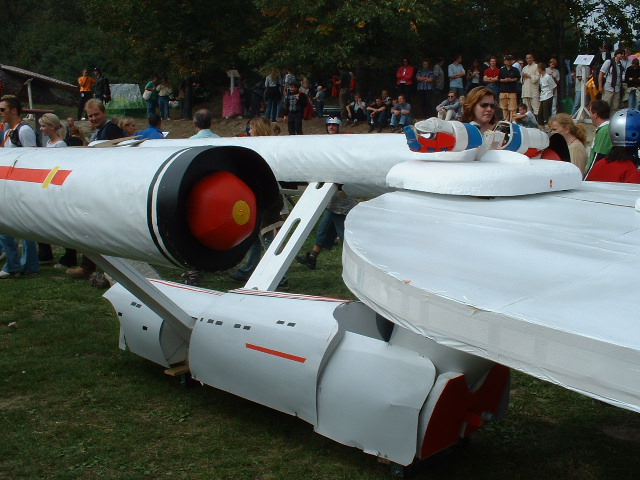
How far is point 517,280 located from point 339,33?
21.6m

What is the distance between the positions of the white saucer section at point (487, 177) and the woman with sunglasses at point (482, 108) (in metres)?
0.91

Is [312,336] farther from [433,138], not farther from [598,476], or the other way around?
[598,476]

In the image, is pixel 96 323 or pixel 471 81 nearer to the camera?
pixel 96 323

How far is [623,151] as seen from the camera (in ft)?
17.1

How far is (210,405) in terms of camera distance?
4.81 metres

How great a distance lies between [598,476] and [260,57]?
22.1 metres

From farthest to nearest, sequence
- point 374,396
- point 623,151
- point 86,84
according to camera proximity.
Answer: point 86,84 < point 623,151 < point 374,396

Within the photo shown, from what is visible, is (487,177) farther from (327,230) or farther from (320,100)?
(320,100)

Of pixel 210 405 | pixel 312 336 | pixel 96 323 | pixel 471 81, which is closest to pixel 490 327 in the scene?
pixel 312 336

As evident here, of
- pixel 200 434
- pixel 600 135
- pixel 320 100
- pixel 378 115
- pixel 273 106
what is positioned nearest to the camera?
pixel 200 434

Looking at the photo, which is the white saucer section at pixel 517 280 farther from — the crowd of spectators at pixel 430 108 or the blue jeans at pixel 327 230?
the blue jeans at pixel 327 230

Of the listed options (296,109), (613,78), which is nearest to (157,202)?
(613,78)

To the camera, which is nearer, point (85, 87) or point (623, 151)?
point (623, 151)

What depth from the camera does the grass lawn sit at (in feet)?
12.9
